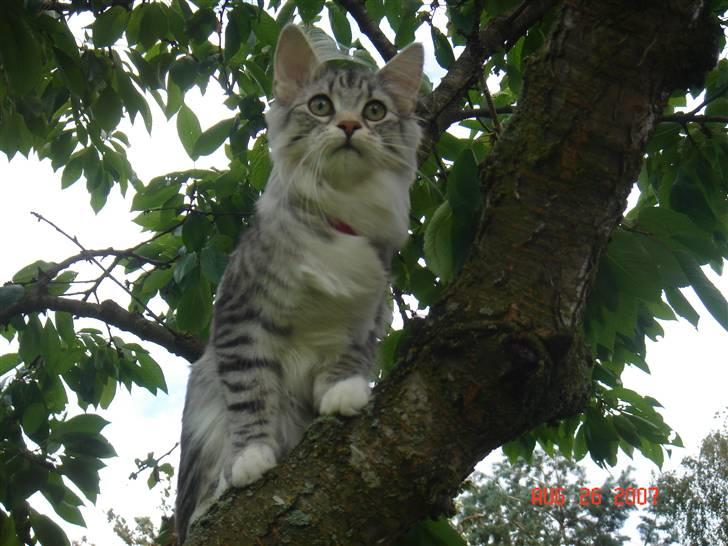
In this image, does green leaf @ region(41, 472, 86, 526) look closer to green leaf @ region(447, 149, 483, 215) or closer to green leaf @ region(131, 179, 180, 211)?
green leaf @ region(131, 179, 180, 211)

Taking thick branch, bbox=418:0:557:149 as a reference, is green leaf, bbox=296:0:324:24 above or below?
above

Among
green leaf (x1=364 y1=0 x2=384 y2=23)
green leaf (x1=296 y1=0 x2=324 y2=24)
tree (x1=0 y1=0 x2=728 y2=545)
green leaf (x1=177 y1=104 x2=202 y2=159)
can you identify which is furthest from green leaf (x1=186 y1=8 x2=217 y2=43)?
green leaf (x1=364 y1=0 x2=384 y2=23)

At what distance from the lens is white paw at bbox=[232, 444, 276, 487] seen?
2469mm

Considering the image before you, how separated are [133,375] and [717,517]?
14735 millimetres

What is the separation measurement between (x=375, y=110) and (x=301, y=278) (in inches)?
38.4

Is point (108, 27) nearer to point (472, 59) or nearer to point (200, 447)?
point (472, 59)

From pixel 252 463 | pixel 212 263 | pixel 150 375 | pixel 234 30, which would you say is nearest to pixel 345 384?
pixel 252 463

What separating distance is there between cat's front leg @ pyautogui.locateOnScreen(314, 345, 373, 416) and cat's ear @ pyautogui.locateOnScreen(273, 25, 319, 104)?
127cm

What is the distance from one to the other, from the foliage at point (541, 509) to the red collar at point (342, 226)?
6.94m

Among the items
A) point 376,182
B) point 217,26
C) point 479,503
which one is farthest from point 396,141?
point 479,503

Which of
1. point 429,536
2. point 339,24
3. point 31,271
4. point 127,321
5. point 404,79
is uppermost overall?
point 339,24

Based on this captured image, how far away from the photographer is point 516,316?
1.91m

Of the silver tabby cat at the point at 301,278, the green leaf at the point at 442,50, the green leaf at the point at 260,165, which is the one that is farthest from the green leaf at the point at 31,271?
the green leaf at the point at 442,50

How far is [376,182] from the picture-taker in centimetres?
317
